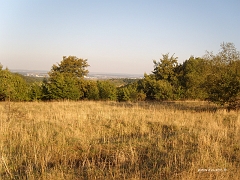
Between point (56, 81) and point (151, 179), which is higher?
point (56, 81)

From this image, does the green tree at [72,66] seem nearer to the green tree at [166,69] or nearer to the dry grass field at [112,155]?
the green tree at [166,69]

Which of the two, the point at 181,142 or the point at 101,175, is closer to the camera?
the point at 101,175

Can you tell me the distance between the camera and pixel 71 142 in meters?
5.93

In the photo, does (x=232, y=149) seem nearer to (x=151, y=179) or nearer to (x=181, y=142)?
(x=181, y=142)

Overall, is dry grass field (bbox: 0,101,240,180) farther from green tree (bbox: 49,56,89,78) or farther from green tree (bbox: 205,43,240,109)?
green tree (bbox: 49,56,89,78)

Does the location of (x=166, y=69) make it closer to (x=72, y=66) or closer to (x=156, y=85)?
(x=156, y=85)

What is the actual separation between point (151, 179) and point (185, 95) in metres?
26.6

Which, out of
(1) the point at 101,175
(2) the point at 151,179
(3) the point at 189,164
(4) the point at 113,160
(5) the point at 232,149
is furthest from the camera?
(5) the point at 232,149

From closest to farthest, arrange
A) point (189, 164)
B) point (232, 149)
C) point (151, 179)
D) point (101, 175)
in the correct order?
point (151, 179), point (101, 175), point (189, 164), point (232, 149)

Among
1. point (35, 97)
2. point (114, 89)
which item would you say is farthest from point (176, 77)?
point (35, 97)

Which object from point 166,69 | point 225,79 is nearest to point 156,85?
point 166,69

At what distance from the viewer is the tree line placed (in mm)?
12641

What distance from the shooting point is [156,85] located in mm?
28953

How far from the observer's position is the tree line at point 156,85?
41.5 ft
